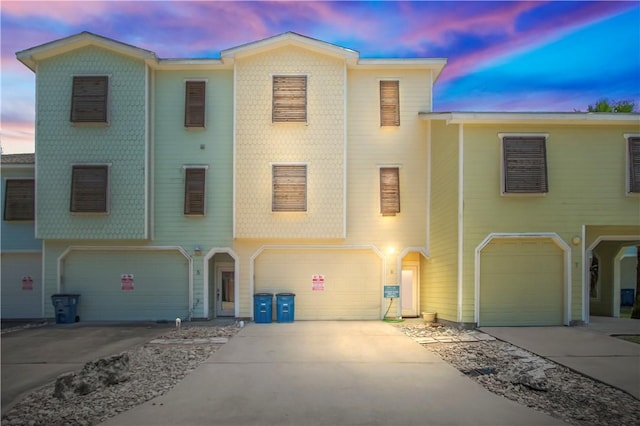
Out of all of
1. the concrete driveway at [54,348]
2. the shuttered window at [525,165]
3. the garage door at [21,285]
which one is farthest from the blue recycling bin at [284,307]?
the garage door at [21,285]

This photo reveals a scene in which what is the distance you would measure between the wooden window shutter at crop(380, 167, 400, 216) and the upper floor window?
7.34 m

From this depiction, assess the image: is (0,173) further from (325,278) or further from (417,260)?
(417,260)

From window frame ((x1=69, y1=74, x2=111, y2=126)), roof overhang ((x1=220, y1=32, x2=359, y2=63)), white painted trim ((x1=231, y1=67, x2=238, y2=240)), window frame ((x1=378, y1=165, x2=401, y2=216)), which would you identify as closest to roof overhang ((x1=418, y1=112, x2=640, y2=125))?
window frame ((x1=378, y1=165, x2=401, y2=216))

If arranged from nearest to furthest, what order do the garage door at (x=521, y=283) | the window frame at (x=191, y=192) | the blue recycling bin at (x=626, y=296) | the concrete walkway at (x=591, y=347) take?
the concrete walkway at (x=591, y=347) < the garage door at (x=521, y=283) < the window frame at (x=191, y=192) < the blue recycling bin at (x=626, y=296)

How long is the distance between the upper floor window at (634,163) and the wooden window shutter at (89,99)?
17704 millimetres

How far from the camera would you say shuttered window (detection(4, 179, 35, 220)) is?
1708 cm

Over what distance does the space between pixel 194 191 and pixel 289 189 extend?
3.48 m

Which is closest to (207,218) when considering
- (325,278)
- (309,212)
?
(309,212)

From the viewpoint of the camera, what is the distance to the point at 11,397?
7465mm

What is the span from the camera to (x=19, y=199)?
674 inches

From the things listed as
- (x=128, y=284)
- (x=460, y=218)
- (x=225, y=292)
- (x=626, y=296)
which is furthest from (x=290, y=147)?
(x=626, y=296)

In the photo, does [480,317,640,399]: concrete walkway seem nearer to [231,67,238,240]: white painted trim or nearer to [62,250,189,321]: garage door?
[231,67,238,240]: white painted trim

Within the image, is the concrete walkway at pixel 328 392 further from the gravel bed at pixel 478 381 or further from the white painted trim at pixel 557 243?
the white painted trim at pixel 557 243

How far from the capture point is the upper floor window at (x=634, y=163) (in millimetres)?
13773
